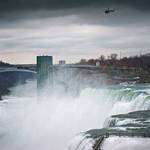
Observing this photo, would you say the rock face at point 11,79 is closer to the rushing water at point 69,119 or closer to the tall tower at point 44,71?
the tall tower at point 44,71

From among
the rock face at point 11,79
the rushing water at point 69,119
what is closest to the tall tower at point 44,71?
the rushing water at point 69,119

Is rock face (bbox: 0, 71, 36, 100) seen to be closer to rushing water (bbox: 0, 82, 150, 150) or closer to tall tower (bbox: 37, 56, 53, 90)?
tall tower (bbox: 37, 56, 53, 90)

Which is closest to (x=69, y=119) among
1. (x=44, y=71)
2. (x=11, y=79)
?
(x=44, y=71)

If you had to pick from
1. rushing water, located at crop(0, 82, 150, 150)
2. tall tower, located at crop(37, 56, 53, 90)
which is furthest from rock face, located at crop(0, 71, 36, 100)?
rushing water, located at crop(0, 82, 150, 150)

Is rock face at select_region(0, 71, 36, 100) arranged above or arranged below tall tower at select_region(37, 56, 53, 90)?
below

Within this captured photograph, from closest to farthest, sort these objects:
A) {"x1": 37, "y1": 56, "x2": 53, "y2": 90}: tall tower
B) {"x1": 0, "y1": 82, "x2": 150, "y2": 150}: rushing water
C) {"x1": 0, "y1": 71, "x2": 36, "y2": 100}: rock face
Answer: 1. {"x1": 0, "y1": 82, "x2": 150, "y2": 150}: rushing water
2. {"x1": 37, "y1": 56, "x2": 53, "y2": 90}: tall tower
3. {"x1": 0, "y1": 71, "x2": 36, "y2": 100}: rock face

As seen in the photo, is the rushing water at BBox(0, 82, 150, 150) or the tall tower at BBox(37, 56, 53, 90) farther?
the tall tower at BBox(37, 56, 53, 90)
